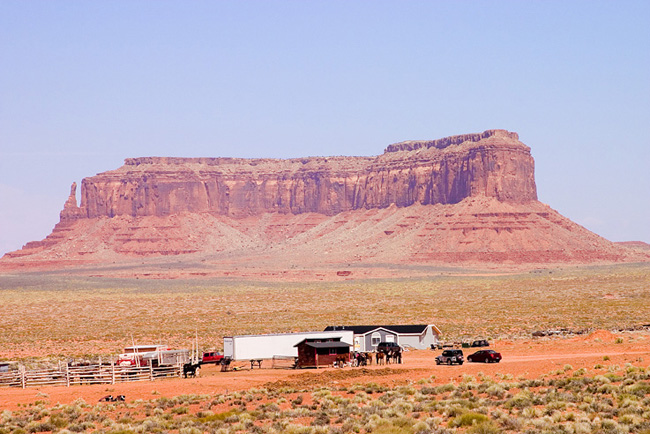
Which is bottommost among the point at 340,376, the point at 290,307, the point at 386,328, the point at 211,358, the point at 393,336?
the point at 340,376

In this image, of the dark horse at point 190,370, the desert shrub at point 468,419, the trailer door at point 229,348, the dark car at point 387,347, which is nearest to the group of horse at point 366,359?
the dark car at point 387,347

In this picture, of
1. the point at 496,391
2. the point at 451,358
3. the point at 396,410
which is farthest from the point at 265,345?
the point at 396,410

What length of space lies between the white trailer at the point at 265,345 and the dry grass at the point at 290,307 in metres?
9.44

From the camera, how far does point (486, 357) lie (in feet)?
136

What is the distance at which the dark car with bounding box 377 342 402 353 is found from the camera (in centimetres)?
4589

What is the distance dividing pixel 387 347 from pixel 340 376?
1003 centimetres

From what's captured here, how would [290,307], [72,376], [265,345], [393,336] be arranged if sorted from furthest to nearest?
[290,307]
[393,336]
[265,345]
[72,376]

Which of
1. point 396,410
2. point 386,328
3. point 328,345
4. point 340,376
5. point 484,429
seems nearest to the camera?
point 484,429

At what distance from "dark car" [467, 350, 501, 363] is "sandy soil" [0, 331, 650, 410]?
40 centimetres

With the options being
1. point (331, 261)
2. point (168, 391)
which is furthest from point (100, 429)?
point (331, 261)

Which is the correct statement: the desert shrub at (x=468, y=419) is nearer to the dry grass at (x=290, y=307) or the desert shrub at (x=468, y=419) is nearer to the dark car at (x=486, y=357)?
the dark car at (x=486, y=357)

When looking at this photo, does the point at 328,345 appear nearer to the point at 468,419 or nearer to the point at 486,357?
the point at 486,357

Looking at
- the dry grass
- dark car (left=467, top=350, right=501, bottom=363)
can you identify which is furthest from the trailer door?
dark car (left=467, top=350, right=501, bottom=363)

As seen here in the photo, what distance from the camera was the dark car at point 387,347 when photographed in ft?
151
